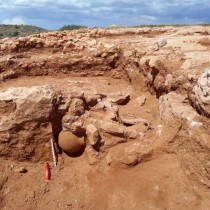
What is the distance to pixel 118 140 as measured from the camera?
6.09m

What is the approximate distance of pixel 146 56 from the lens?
8.04m

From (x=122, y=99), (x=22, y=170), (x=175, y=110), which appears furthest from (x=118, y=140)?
(x=22, y=170)

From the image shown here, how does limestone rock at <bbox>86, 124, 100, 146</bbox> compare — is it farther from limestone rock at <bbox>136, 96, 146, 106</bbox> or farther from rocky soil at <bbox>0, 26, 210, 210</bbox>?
limestone rock at <bbox>136, 96, 146, 106</bbox>

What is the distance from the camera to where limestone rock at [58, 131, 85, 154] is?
20.3ft

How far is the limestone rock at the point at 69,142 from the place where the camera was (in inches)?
243

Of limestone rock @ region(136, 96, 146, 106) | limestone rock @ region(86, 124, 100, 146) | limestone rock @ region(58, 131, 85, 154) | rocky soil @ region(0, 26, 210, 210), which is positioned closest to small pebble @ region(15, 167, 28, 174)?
rocky soil @ region(0, 26, 210, 210)

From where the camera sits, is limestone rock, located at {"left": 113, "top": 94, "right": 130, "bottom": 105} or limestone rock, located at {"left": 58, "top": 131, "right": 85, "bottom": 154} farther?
limestone rock, located at {"left": 113, "top": 94, "right": 130, "bottom": 105}

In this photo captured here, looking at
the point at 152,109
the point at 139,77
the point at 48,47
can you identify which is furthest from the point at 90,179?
the point at 48,47

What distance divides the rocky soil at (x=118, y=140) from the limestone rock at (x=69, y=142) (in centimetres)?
2

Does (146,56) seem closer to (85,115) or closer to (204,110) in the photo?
(85,115)

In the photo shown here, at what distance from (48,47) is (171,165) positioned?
17.7 feet

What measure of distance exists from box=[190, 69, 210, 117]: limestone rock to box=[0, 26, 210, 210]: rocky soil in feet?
0.05

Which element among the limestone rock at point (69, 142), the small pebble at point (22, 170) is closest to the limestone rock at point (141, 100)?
the limestone rock at point (69, 142)

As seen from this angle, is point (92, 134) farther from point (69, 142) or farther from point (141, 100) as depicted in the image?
point (141, 100)
